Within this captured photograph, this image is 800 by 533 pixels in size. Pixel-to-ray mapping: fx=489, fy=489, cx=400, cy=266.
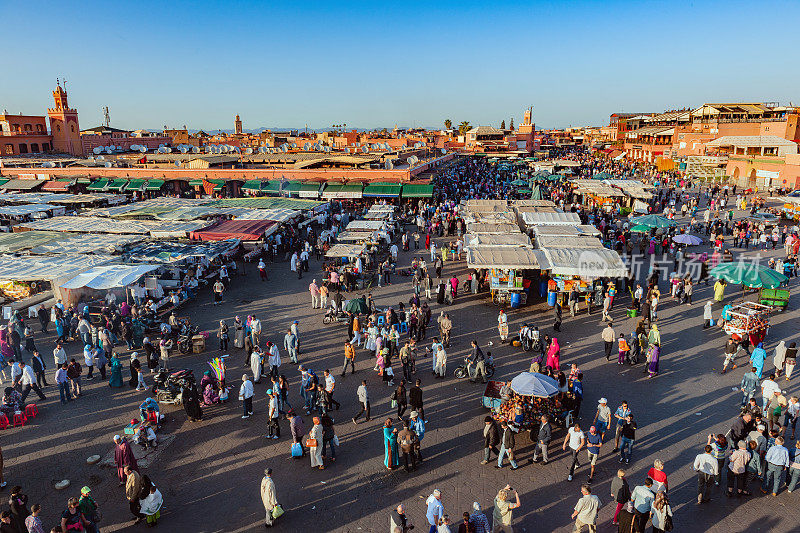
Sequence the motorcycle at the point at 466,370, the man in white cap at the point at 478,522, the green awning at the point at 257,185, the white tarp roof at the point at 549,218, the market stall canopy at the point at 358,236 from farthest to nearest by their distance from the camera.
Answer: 1. the green awning at the point at 257,185
2. the market stall canopy at the point at 358,236
3. the white tarp roof at the point at 549,218
4. the motorcycle at the point at 466,370
5. the man in white cap at the point at 478,522

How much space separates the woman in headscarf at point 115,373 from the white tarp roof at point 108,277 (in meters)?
4.69

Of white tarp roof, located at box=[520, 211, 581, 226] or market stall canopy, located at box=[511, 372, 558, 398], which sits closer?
market stall canopy, located at box=[511, 372, 558, 398]

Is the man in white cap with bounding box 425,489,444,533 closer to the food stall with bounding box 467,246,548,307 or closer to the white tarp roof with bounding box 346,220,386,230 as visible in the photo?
the food stall with bounding box 467,246,548,307

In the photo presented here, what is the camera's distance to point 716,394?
10555 mm

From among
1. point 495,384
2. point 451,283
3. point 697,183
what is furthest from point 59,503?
point 697,183

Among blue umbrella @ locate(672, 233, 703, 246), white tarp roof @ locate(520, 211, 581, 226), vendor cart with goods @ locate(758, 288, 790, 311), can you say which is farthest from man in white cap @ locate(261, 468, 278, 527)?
blue umbrella @ locate(672, 233, 703, 246)

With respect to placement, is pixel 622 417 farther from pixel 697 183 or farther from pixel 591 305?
pixel 697 183

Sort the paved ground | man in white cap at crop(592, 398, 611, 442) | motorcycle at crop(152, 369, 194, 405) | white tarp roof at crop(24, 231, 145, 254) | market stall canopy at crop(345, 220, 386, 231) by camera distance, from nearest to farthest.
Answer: the paved ground, man in white cap at crop(592, 398, 611, 442), motorcycle at crop(152, 369, 194, 405), white tarp roof at crop(24, 231, 145, 254), market stall canopy at crop(345, 220, 386, 231)

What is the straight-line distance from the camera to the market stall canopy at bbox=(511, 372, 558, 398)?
881 cm

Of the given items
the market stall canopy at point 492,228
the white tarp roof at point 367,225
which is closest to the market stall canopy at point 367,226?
the white tarp roof at point 367,225

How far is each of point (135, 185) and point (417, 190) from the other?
76.8 ft

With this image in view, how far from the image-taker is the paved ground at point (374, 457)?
732 cm

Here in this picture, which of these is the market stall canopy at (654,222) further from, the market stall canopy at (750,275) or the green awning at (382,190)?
the green awning at (382,190)

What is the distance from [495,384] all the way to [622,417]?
8.73ft
